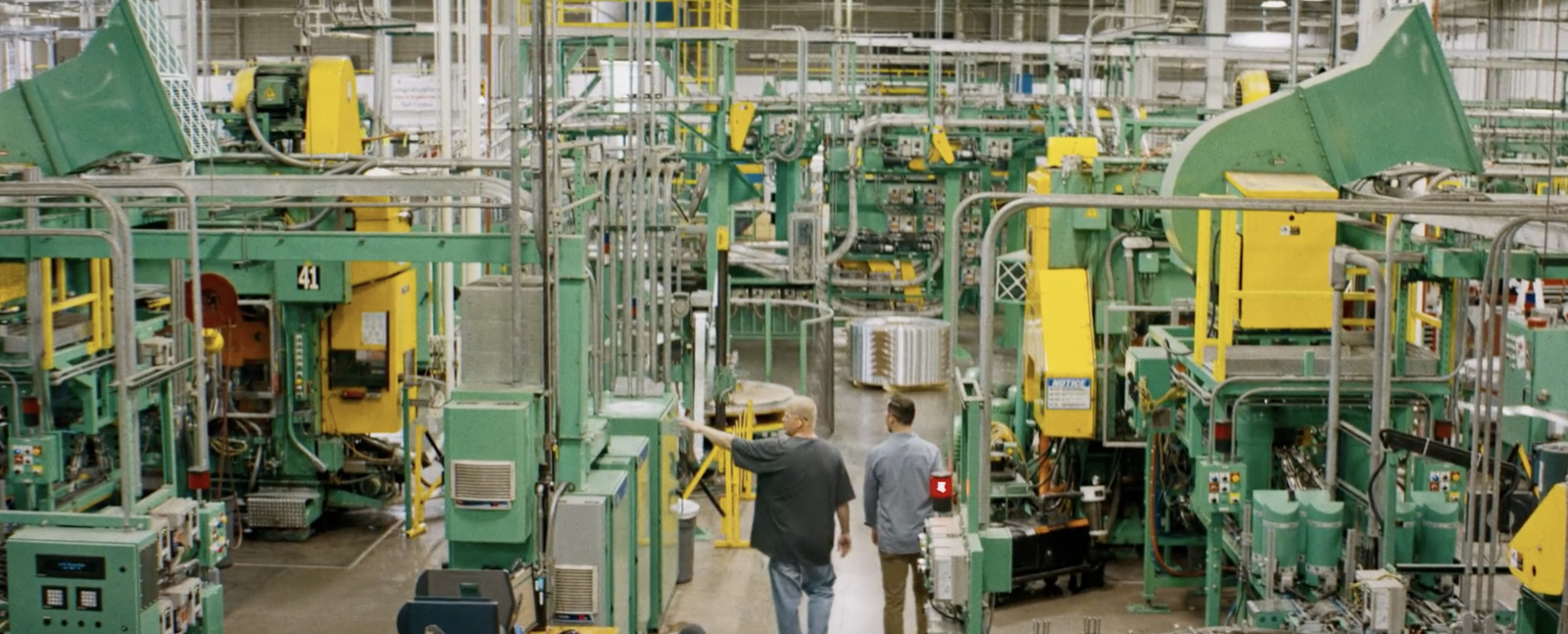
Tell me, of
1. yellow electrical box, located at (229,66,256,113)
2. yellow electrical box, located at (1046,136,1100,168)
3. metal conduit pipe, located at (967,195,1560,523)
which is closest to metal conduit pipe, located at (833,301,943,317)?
yellow electrical box, located at (1046,136,1100,168)

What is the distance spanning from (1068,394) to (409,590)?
438 centimetres

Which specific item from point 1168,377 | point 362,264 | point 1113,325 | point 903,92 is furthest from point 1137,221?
point 903,92

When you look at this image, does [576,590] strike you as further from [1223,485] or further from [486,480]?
[1223,485]

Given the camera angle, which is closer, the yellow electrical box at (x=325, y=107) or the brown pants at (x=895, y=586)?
the brown pants at (x=895, y=586)

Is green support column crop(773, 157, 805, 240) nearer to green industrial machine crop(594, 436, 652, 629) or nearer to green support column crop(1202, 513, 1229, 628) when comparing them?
green industrial machine crop(594, 436, 652, 629)

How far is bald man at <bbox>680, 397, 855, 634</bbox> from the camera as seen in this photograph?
792cm

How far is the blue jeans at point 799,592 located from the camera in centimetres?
801

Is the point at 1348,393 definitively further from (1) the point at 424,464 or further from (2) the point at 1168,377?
(1) the point at 424,464

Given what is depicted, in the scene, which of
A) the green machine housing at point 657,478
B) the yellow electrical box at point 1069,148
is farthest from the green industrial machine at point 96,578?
the yellow electrical box at point 1069,148

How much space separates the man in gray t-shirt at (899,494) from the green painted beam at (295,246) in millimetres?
2286

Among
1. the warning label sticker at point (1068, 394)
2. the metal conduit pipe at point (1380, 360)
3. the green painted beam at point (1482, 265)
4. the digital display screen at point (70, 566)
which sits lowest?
the digital display screen at point (70, 566)

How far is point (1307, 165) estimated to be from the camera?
8188 millimetres

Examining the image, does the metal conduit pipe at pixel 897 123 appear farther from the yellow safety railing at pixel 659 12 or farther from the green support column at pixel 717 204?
the yellow safety railing at pixel 659 12

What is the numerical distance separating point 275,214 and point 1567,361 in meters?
8.33
